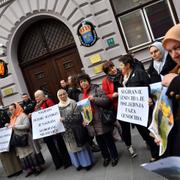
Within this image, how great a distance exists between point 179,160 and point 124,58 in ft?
11.0

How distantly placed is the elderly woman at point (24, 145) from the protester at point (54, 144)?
36 centimetres

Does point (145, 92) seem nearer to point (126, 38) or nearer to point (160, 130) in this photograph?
point (160, 130)

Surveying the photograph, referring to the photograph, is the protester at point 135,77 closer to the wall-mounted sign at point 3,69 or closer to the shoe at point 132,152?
the shoe at point 132,152

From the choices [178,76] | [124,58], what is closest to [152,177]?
[124,58]

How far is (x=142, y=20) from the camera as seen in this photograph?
1000 centimetres

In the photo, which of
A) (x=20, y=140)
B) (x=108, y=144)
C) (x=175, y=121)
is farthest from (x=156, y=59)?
(x=20, y=140)

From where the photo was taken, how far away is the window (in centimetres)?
977

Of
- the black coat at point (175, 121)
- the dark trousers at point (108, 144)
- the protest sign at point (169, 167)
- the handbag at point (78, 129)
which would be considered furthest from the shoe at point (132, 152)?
the protest sign at point (169, 167)

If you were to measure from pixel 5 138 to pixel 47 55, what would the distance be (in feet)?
15.7

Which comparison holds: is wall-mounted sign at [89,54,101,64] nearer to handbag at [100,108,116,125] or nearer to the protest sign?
handbag at [100,108,116,125]

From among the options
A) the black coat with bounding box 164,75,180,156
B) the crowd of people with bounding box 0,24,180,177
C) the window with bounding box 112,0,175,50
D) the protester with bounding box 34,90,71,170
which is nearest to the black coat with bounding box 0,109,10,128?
the crowd of people with bounding box 0,24,180,177

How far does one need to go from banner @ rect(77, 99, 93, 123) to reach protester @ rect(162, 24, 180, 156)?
3.31 metres

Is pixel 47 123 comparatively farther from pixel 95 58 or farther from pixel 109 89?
pixel 95 58

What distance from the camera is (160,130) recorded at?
2637mm
